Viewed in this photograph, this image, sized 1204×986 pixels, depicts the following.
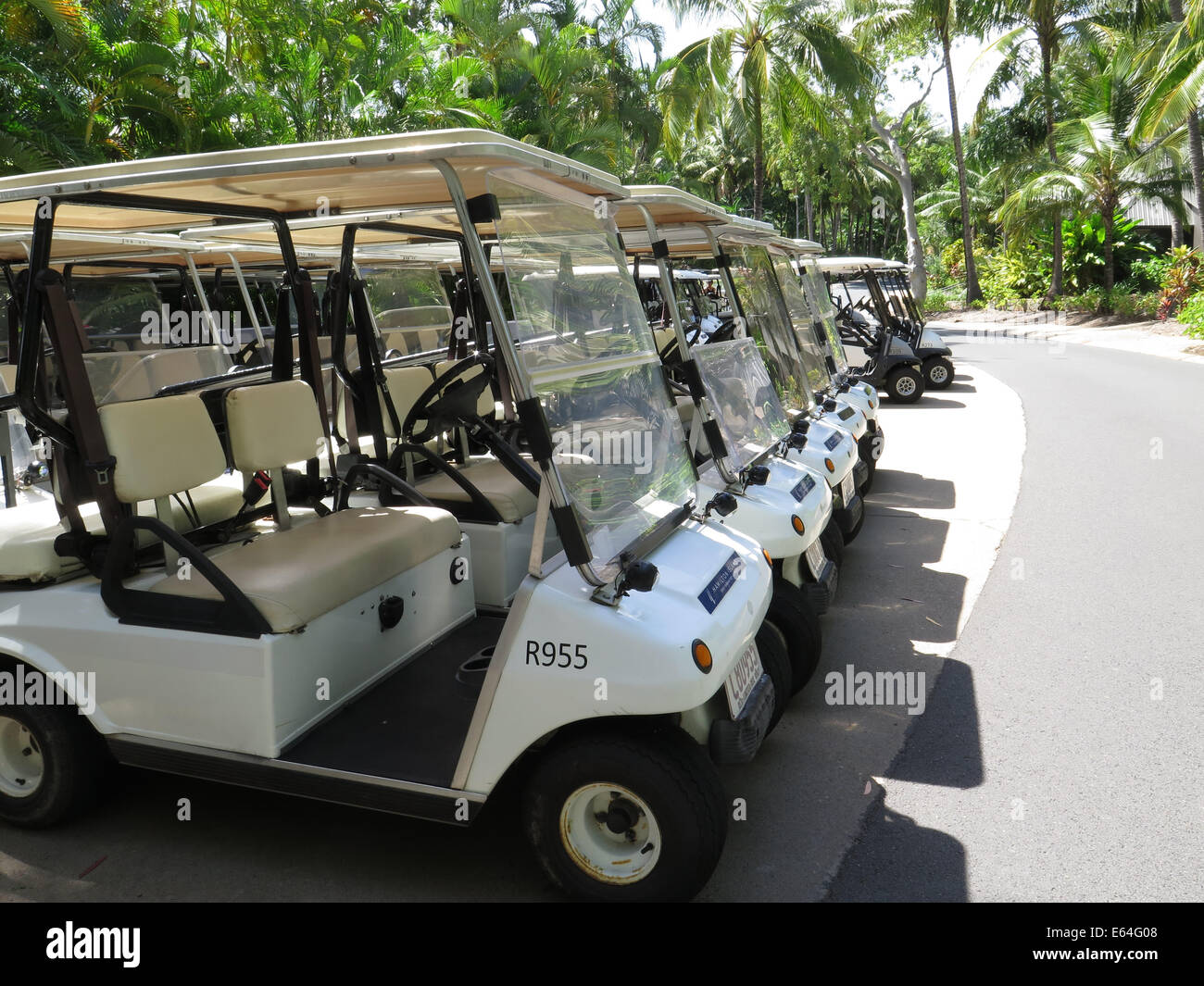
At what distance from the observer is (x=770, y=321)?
6230 millimetres

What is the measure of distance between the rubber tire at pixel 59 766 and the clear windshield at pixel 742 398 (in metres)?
2.81

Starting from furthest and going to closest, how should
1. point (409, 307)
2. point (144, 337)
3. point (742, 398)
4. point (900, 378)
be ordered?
point (900, 378)
point (409, 307)
point (144, 337)
point (742, 398)

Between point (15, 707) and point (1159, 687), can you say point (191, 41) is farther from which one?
point (1159, 687)

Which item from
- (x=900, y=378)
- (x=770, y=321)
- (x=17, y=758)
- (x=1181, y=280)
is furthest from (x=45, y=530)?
(x=1181, y=280)

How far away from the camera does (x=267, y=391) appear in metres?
3.79

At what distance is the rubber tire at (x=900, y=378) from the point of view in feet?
44.3

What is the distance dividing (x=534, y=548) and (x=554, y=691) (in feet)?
1.31

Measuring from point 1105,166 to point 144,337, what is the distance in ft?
87.2

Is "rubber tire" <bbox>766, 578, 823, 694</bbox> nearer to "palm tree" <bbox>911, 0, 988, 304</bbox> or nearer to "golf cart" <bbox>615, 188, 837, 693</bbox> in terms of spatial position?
"golf cart" <bbox>615, 188, 837, 693</bbox>

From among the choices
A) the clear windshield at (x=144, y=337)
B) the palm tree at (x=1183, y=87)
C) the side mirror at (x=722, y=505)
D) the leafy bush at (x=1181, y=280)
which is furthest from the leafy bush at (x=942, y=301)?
the side mirror at (x=722, y=505)

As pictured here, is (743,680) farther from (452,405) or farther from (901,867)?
(452,405)

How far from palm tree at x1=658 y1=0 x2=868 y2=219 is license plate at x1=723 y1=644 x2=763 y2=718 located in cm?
2083

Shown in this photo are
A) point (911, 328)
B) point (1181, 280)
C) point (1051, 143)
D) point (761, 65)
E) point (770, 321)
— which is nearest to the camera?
point (770, 321)
